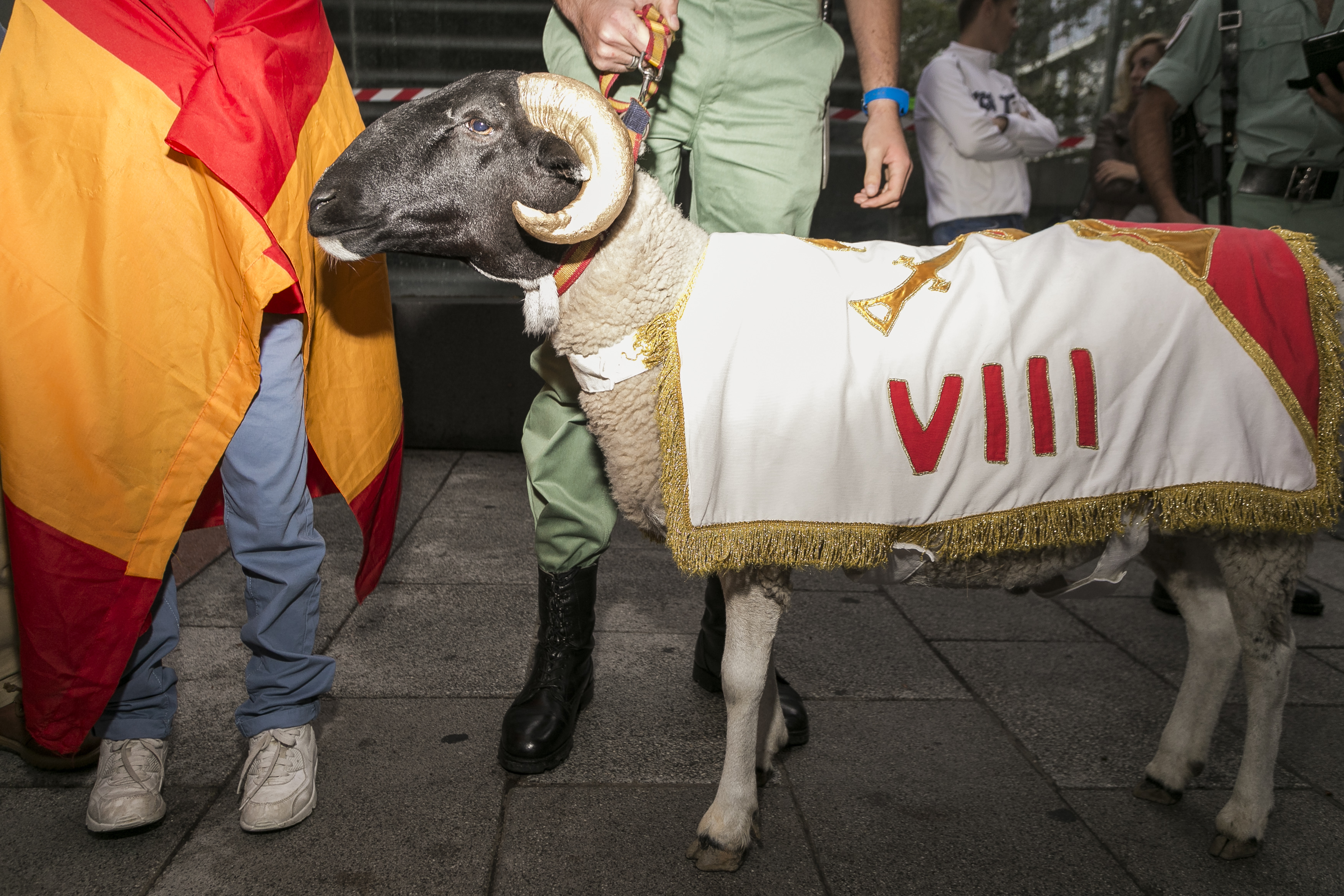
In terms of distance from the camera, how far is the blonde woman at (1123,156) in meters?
4.45

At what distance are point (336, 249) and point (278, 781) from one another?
1.12 m

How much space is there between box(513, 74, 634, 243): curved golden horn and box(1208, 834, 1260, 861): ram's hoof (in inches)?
72.1

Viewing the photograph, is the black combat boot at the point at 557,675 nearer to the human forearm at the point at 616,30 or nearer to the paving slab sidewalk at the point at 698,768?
the paving slab sidewalk at the point at 698,768

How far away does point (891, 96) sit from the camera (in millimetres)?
2148

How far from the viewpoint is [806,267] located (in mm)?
1779

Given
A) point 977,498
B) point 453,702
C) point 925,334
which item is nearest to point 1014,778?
point 977,498

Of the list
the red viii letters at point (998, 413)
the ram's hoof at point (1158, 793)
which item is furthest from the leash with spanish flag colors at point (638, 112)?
the ram's hoof at point (1158, 793)

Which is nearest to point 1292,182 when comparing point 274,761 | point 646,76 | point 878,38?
point 878,38

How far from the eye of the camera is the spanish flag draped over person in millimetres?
1636

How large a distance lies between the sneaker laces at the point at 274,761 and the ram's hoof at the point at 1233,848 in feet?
6.50

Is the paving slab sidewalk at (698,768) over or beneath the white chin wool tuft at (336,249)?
beneath

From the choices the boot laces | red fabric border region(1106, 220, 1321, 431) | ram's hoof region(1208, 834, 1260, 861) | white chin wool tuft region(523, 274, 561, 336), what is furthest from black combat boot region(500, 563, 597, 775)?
red fabric border region(1106, 220, 1321, 431)

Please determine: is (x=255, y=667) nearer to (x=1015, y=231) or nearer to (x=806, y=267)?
(x=806, y=267)

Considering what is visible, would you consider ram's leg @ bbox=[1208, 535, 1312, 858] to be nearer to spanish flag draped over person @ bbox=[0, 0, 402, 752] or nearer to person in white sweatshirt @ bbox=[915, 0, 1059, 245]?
spanish flag draped over person @ bbox=[0, 0, 402, 752]
